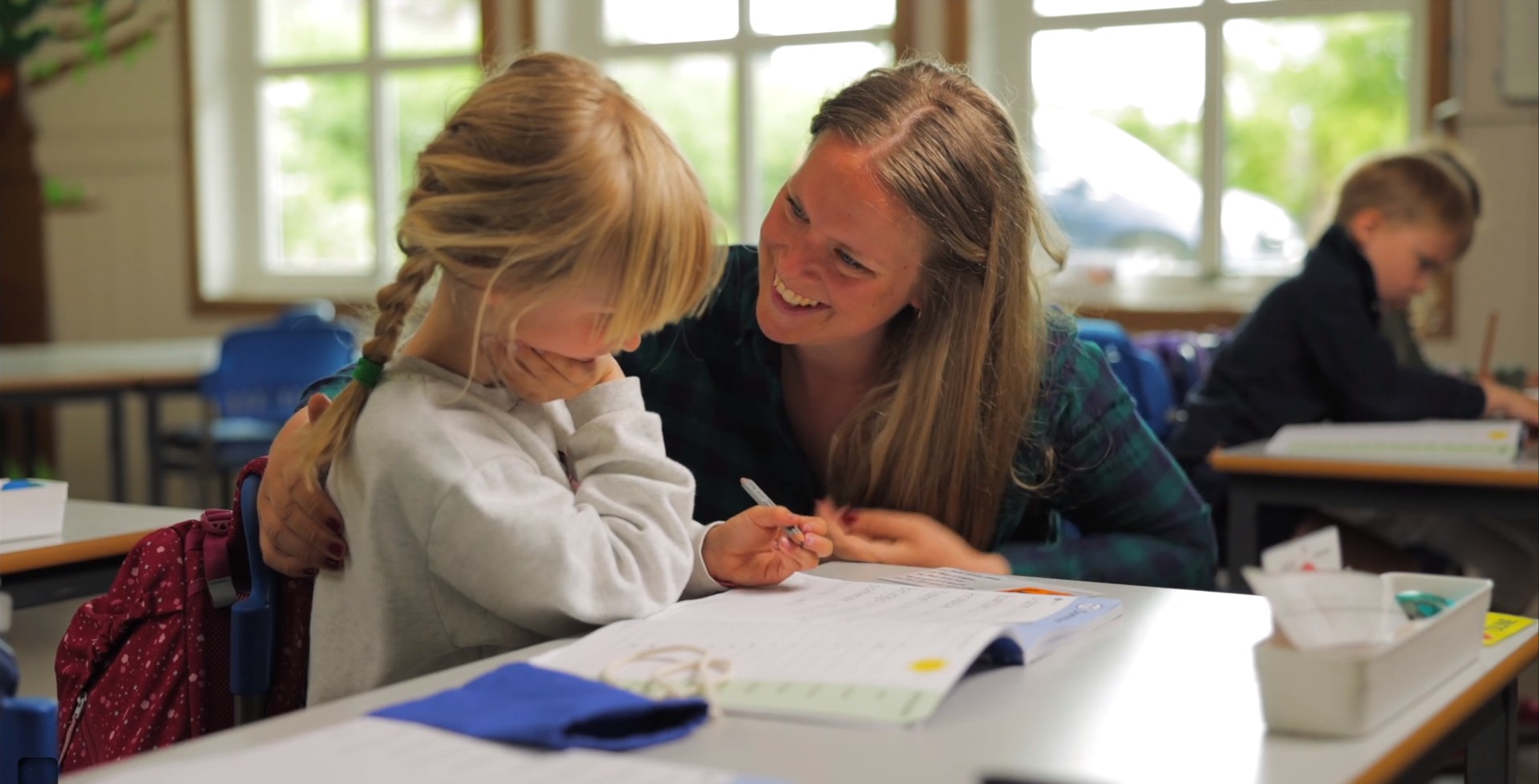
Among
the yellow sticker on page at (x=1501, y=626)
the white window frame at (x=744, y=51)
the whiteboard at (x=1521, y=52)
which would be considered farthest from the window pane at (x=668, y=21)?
the yellow sticker on page at (x=1501, y=626)

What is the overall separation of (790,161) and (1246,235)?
158 cm

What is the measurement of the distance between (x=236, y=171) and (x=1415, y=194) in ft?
16.2

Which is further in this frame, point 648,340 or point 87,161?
point 87,161

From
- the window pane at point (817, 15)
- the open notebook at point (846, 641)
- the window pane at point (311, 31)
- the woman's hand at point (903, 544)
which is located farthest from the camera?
the window pane at point (311, 31)

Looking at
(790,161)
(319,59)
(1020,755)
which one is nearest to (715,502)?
(1020,755)

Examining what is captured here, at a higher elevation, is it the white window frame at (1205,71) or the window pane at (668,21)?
the window pane at (668,21)

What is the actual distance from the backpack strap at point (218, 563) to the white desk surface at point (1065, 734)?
33 centimetres

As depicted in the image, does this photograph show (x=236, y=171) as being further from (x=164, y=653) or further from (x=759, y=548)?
(x=759, y=548)

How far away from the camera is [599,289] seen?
1088mm

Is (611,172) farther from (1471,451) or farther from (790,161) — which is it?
(790,161)

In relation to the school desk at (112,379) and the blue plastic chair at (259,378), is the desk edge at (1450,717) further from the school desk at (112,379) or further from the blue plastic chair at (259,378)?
the school desk at (112,379)

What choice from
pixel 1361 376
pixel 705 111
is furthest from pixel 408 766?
pixel 705 111

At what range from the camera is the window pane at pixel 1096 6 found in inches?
184

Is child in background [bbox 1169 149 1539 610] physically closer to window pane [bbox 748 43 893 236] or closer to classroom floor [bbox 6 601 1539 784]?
classroom floor [bbox 6 601 1539 784]
